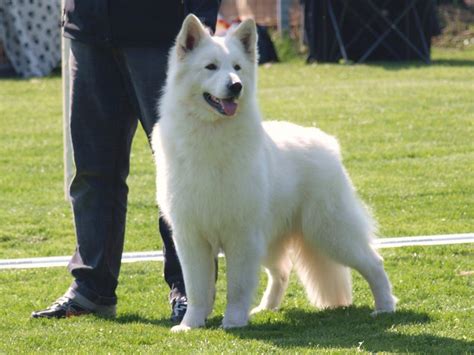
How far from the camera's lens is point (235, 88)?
516 cm

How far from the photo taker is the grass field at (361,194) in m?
5.21

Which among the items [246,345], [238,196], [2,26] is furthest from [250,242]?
[2,26]

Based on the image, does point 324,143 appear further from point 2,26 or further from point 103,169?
point 2,26

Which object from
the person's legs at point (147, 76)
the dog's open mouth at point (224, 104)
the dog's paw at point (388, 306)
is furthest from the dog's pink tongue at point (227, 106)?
the dog's paw at point (388, 306)

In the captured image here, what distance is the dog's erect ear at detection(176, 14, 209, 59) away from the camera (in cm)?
529

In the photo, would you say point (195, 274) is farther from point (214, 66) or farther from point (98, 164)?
point (214, 66)

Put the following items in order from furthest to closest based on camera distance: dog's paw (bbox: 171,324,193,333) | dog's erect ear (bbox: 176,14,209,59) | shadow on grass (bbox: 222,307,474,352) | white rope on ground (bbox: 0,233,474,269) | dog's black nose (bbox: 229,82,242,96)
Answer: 1. white rope on ground (bbox: 0,233,474,269)
2. dog's paw (bbox: 171,324,193,333)
3. dog's erect ear (bbox: 176,14,209,59)
4. dog's black nose (bbox: 229,82,242,96)
5. shadow on grass (bbox: 222,307,474,352)

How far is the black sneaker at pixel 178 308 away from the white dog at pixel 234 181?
0.60 ft

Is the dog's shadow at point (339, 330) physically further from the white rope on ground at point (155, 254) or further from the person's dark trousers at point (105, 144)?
the white rope on ground at point (155, 254)

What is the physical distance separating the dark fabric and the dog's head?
0.32 m

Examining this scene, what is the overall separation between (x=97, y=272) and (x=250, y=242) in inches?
40.4

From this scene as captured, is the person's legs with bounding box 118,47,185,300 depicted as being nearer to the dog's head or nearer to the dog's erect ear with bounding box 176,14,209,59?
the dog's head

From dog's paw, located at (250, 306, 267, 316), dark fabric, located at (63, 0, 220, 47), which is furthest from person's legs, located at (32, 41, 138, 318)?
dog's paw, located at (250, 306, 267, 316)

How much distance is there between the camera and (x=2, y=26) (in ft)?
65.3
